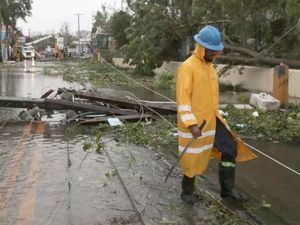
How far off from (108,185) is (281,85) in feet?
30.6

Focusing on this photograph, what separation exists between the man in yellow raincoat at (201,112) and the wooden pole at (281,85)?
9.25 meters

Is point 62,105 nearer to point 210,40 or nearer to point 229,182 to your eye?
point 229,182

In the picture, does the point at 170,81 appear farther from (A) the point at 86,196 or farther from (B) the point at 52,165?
(A) the point at 86,196

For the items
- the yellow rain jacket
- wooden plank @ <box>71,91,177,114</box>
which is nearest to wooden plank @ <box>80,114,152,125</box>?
wooden plank @ <box>71,91,177,114</box>

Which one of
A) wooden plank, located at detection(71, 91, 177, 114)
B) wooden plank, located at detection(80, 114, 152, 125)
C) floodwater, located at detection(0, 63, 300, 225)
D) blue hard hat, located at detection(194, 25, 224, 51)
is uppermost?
blue hard hat, located at detection(194, 25, 224, 51)

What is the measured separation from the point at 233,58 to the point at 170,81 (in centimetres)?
367

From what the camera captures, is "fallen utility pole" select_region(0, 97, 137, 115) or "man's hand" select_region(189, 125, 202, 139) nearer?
"man's hand" select_region(189, 125, 202, 139)

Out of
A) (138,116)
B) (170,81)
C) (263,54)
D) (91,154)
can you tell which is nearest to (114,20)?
(170,81)

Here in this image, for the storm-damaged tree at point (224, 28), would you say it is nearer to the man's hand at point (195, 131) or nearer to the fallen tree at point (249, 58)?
the fallen tree at point (249, 58)

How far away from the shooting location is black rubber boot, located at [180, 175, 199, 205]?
585cm

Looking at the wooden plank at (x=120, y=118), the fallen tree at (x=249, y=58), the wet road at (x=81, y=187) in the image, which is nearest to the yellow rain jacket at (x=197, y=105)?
the wet road at (x=81, y=187)

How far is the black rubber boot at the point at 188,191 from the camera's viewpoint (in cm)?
585

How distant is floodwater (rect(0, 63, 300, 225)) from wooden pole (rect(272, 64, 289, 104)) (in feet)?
17.1

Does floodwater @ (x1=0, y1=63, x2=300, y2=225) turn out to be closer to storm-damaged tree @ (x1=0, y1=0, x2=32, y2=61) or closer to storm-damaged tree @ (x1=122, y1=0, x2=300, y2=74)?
storm-damaged tree @ (x1=122, y1=0, x2=300, y2=74)
